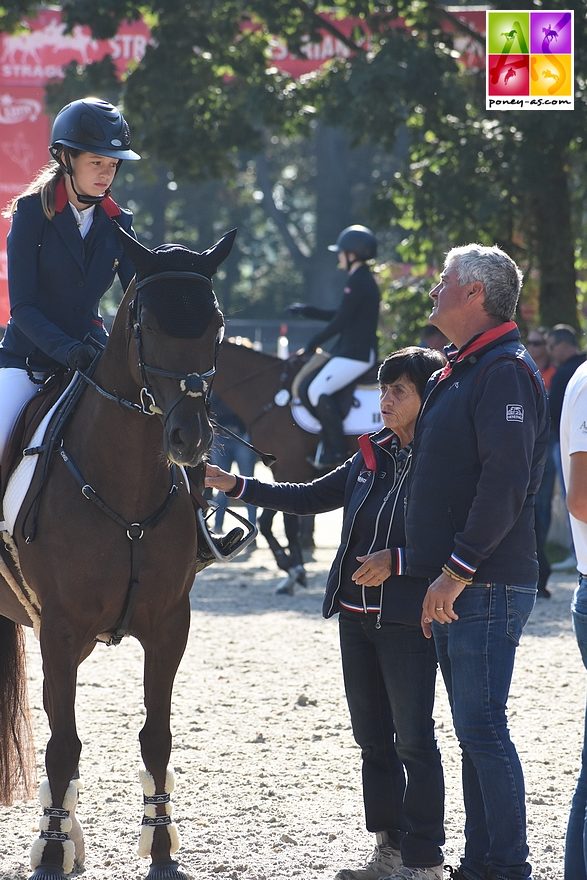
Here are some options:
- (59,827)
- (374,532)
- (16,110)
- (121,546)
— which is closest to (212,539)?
(121,546)

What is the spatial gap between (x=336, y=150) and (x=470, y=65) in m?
30.3

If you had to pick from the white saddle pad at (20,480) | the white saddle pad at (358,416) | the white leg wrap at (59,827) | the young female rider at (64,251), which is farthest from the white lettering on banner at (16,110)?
the white leg wrap at (59,827)

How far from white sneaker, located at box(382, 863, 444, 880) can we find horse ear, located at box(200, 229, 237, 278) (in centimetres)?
224

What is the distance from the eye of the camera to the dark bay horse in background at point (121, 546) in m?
4.79

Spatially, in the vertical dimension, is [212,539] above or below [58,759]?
above

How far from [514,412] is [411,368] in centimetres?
85

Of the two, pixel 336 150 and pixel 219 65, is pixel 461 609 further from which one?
pixel 336 150

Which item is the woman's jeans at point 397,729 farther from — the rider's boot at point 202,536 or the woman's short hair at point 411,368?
the woman's short hair at point 411,368

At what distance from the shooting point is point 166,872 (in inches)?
200

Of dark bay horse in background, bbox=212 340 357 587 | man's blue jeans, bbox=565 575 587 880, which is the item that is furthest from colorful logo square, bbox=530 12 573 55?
man's blue jeans, bbox=565 575 587 880

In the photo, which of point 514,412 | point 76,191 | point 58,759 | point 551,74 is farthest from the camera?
point 551,74

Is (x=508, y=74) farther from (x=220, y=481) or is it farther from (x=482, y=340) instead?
(x=482, y=340)

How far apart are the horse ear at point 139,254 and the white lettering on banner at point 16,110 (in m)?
15.0

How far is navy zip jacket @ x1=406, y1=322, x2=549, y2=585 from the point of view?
4160 millimetres
